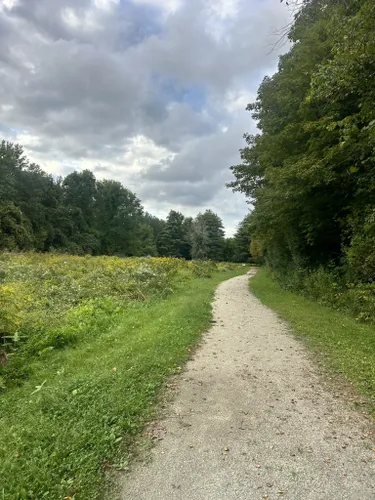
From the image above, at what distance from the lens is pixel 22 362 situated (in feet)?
18.7

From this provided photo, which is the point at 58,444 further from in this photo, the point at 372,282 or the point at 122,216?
the point at 122,216

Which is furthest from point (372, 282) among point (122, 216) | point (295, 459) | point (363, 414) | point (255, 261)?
point (122, 216)

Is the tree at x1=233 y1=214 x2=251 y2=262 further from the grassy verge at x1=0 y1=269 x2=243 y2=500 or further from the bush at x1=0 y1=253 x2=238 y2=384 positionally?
the grassy verge at x1=0 y1=269 x2=243 y2=500

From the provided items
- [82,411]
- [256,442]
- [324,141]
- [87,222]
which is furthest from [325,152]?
[87,222]

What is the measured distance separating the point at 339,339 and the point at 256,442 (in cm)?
458

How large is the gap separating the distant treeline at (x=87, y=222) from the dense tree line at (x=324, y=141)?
3030 centimetres

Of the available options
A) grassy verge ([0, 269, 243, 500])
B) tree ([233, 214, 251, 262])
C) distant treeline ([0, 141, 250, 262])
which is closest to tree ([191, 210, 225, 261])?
distant treeline ([0, 141, 250, 262])

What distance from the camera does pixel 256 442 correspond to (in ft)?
10.4

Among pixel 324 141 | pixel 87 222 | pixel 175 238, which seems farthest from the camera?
pixel 175 238

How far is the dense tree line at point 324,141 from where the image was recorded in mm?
5771

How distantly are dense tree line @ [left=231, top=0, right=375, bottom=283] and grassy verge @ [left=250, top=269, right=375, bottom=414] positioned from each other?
6.45ft

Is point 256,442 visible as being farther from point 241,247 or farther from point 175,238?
point 175,238

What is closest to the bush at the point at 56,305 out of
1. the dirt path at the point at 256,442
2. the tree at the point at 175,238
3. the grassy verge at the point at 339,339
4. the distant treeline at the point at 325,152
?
the dirt path at the point at 256,442

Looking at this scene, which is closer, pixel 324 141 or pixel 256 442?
pixel 256 442
